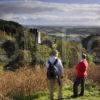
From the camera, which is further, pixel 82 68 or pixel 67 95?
pixel 67 95

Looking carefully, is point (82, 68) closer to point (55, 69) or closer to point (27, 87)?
point (55, 69)

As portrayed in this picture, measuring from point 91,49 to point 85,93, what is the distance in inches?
898

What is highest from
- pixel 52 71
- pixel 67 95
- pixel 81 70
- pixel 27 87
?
pixel 52 71

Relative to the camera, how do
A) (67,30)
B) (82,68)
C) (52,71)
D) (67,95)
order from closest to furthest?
(52,71)
(82,68)
(67,95)
(67,30)

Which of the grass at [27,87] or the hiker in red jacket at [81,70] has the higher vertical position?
the hiker in red jacket at [81,70]

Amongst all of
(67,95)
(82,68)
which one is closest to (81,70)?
(82,68)

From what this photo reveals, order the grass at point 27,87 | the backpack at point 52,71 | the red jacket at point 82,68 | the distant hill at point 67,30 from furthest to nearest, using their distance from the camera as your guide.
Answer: the distant hill at point 67,30 < the red jacket at point 82,68 < the grass at point 27,87 < the backpack at point 52,71

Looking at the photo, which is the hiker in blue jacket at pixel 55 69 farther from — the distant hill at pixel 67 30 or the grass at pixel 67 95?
the distant hill at pixel 67 30

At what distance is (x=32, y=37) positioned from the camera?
1287 inches

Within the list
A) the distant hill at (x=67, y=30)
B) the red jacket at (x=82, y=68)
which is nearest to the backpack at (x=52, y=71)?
the red jacket at (x=82, y=68)

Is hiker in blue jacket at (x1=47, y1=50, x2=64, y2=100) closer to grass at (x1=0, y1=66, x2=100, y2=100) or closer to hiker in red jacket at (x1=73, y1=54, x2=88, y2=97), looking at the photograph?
grass at (x1=0, y1=66, x2=100, y2=100)

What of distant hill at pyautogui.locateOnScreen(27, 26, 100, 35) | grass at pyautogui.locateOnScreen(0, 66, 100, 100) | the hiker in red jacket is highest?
distant hill at pyautogui.locateOnScreen(27, 26, 100, 35)

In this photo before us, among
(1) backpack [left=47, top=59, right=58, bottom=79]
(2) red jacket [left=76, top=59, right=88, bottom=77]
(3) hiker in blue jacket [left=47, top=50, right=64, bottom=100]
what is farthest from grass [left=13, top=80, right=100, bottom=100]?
(1) backpack [left=47, top=59, right=58, bottom=79]

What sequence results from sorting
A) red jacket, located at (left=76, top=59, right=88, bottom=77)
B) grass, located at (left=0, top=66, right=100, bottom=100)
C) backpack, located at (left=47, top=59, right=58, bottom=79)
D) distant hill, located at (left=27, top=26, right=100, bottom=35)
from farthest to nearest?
distant hill, located at (left=27, top=26, right=100, bottom=35), red jacket, located at (left=76, top=59, right=88, bottom=77), grass, located at (left=0, top=66, right=100, bottom=100), backpack, located at (left=47, top=59, right=58, bottom=79)
